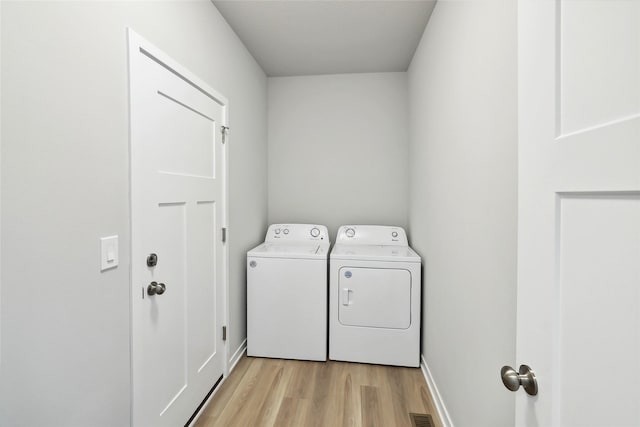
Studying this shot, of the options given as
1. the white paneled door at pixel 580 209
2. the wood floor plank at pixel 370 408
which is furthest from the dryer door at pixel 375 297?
the white paneled door at pixel 580 209

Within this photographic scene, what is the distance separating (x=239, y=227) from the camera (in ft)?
Result: 7.41

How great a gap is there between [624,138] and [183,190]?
158 centimetres


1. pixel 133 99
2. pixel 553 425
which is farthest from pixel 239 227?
pixel 553 425

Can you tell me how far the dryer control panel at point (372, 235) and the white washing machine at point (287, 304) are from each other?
0.56 meters

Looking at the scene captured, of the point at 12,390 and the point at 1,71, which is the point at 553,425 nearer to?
the point at 12,390

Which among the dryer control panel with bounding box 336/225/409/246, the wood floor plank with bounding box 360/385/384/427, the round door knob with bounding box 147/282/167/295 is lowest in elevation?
the wood floor plank with bounding box 360/385/384/427

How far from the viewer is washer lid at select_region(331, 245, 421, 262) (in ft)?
7.16

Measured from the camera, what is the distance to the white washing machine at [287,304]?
7.34 feet

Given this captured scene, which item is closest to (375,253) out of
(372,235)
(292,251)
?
(372,235)

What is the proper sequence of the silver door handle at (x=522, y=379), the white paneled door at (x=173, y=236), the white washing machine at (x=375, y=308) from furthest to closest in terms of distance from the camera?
the white washing machine at (x=375, y=308) < the white paneled door at (x=173, y=236) < the silver door handle at (x=522, y=379)

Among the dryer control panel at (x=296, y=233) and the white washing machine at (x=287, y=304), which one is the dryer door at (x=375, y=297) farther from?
the dryer control panel at (x=296, y=233)

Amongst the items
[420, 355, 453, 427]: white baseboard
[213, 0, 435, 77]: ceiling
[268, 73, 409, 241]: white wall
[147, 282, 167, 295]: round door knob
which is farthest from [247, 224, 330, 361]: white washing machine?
[213, 0, 435, 77]: ceiling

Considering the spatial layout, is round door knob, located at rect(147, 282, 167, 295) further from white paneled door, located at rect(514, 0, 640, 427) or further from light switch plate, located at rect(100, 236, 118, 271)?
white paneled door, located at rect(514, 0, 640, 427)

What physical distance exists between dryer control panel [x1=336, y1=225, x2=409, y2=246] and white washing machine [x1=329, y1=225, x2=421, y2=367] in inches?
16.6
